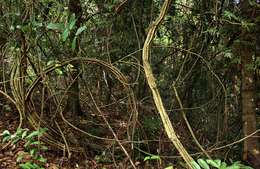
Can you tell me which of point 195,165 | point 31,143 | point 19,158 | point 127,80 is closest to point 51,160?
point 31,143

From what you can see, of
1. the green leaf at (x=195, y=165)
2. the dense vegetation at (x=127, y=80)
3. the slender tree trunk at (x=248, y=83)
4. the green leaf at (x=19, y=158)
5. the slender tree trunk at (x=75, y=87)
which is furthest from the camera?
the slender tree trunk at (x=75, y=87)

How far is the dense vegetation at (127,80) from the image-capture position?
4250 mm

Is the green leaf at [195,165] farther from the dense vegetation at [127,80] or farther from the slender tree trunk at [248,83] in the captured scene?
the slender tree trunk at [248,83]

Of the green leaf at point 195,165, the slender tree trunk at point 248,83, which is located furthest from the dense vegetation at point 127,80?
the green leaf at point 195,165

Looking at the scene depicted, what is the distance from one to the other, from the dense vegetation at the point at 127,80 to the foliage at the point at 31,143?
0.01m

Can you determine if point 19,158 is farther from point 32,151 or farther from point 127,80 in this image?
point 127,80

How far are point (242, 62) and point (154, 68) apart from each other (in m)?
1.79

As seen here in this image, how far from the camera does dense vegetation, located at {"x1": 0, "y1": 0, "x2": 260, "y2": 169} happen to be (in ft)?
13.9

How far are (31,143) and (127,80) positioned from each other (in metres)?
1.23

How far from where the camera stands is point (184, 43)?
17.9ft

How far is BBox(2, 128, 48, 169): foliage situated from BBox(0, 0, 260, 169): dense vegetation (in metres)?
0.01

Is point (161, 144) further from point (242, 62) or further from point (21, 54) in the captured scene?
point (21, 54)

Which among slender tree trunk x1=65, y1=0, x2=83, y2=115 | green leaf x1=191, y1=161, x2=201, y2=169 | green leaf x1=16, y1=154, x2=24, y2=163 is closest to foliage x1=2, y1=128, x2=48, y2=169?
green leaf x1=16, y1=154, x2=24, y2=163

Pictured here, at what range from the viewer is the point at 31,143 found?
→ 13.7 feet
